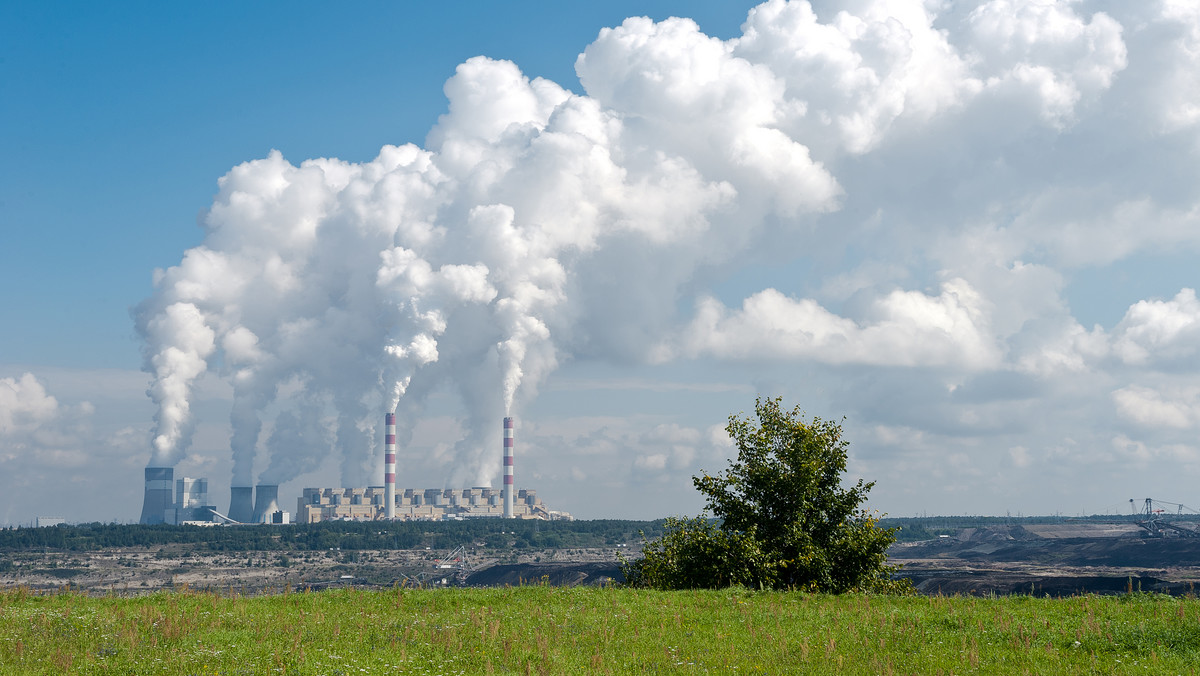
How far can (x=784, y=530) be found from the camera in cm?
3712

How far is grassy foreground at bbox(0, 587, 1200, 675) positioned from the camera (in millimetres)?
19000

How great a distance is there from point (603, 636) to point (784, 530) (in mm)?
16847

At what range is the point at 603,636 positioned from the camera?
22.0m

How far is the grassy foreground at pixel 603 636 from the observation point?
19000 mm

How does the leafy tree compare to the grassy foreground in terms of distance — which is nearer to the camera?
the grassy foreground

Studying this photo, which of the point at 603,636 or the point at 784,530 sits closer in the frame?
the point at 603,636

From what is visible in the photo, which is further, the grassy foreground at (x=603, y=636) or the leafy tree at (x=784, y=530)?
the leafy tree at (x=784, y=530)

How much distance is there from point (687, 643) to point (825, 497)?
1817cm

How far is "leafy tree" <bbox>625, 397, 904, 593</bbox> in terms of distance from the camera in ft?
119

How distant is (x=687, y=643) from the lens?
21.5m

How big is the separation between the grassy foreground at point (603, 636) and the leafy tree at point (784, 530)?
7.09 metres

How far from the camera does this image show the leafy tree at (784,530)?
1422 inches

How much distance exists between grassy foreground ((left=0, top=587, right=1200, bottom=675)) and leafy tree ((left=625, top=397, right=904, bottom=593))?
7087 millimetres

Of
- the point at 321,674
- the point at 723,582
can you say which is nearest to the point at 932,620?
the point at 723,582
